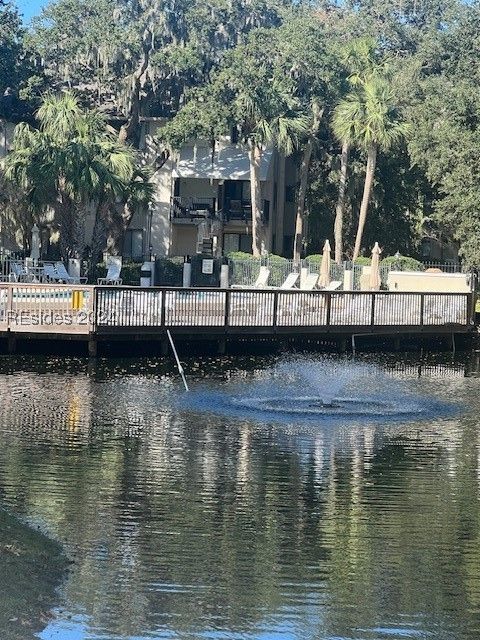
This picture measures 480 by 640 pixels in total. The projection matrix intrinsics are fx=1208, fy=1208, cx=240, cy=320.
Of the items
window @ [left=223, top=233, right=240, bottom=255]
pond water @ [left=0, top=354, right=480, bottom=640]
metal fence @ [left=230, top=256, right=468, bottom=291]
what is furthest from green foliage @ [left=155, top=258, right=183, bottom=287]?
pond water @ [left=0, top=354, right=480, bottom=640]

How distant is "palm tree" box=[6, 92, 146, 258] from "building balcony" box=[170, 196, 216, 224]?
6.68 metres

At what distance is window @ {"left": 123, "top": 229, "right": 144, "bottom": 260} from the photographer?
58.7m

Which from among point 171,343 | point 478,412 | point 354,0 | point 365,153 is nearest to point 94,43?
point 365,153

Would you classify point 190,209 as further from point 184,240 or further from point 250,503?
point 250,503

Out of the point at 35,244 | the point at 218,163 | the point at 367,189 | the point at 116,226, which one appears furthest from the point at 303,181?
the point at 35,244

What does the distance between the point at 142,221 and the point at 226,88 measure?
28.0 ft

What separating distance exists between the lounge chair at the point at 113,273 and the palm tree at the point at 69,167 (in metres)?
2.97

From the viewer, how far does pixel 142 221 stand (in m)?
58.6

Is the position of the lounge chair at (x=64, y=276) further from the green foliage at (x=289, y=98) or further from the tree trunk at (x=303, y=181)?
the tree trunk at (x=303, y=181)

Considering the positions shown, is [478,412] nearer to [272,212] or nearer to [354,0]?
[272,212]

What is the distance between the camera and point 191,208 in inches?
2264

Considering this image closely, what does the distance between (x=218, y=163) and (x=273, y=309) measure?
2852cm

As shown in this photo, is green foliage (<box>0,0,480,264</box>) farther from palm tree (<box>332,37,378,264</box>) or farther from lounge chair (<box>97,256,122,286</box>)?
lounge chair (<box>97,256,122,286</box>)

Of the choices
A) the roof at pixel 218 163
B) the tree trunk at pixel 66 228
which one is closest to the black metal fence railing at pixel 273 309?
the tree trunk at pixel 66 228
